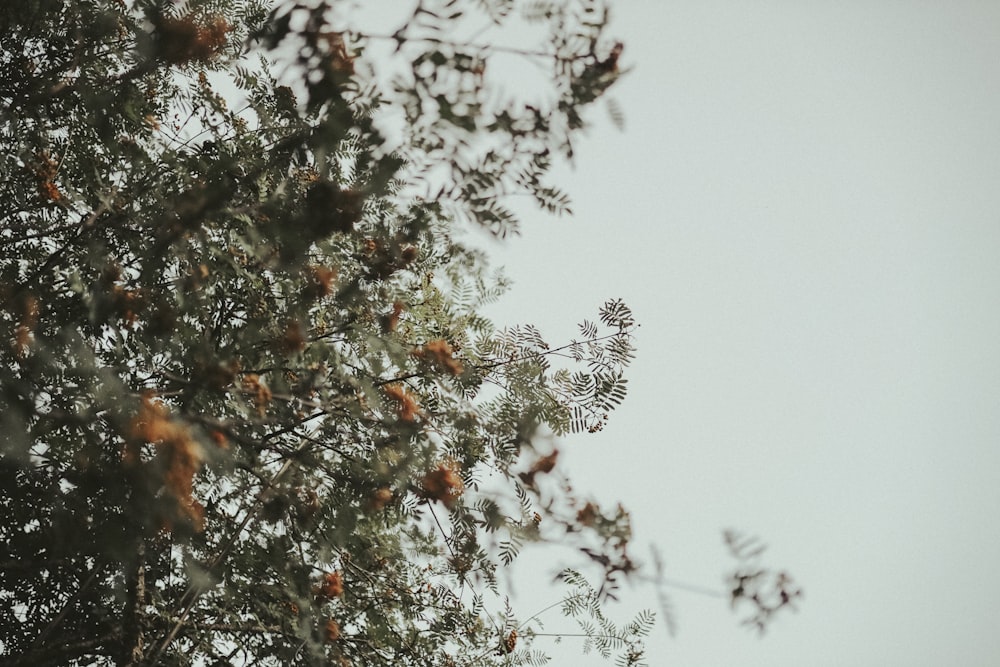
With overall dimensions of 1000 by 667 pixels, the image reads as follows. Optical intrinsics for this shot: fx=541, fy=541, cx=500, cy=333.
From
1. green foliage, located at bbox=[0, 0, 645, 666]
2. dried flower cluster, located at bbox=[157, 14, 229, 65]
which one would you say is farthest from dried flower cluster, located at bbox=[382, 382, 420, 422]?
dried flower cluster, located at bbox=[157, 14, 229, 65]

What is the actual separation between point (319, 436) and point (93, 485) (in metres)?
1.27

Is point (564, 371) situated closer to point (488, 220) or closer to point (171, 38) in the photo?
point (488, 220)

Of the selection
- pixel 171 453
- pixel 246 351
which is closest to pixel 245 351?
pixel 246 351

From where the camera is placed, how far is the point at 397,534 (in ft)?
11.4

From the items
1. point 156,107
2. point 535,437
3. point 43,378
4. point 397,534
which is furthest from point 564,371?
point 156,107

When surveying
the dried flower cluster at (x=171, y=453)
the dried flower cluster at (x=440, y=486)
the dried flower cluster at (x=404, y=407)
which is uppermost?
the dried flower cluster at (x=404, y=407)

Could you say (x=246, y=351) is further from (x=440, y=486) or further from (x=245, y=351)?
(x=440, y=486)

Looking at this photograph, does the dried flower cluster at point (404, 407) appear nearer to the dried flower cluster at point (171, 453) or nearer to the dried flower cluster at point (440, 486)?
the dried flower cluster at point (440, 486)

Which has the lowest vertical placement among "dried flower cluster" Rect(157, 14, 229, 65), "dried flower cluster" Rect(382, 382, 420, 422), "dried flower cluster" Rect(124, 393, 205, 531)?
"dried flower cluster" Rect(124, 393, 205, 531)

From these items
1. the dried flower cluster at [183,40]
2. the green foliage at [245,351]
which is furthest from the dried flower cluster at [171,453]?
the dried flower cluster at [183,40]

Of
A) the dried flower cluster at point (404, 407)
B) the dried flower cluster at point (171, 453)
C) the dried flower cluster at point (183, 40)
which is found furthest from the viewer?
the dried flower cluster at point (404, 407)

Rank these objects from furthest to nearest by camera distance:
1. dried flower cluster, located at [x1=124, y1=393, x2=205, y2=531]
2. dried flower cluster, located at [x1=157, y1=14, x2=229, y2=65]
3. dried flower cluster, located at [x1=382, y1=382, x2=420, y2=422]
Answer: dried flower cluster, located at [x1=382, y1=382, x2=420, y2=422] < dried flower cluster, located at [x1=157, y1=14, x2=229, y2=65] < dried flower cluster, located at [x1=124, y1=393, x2=205, y2=531]

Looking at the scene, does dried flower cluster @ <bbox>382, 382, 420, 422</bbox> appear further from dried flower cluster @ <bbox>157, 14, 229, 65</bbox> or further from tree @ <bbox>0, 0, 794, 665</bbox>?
dried flower cluster @ <bbox>157, 14, 229, 65</bbox>

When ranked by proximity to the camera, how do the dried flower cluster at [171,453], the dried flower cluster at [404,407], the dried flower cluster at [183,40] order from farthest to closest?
1. the dried flower cluster at [404,407]
2. the dried flower cluster at [183,40]
3. the dried flower cluster at [171,453]
